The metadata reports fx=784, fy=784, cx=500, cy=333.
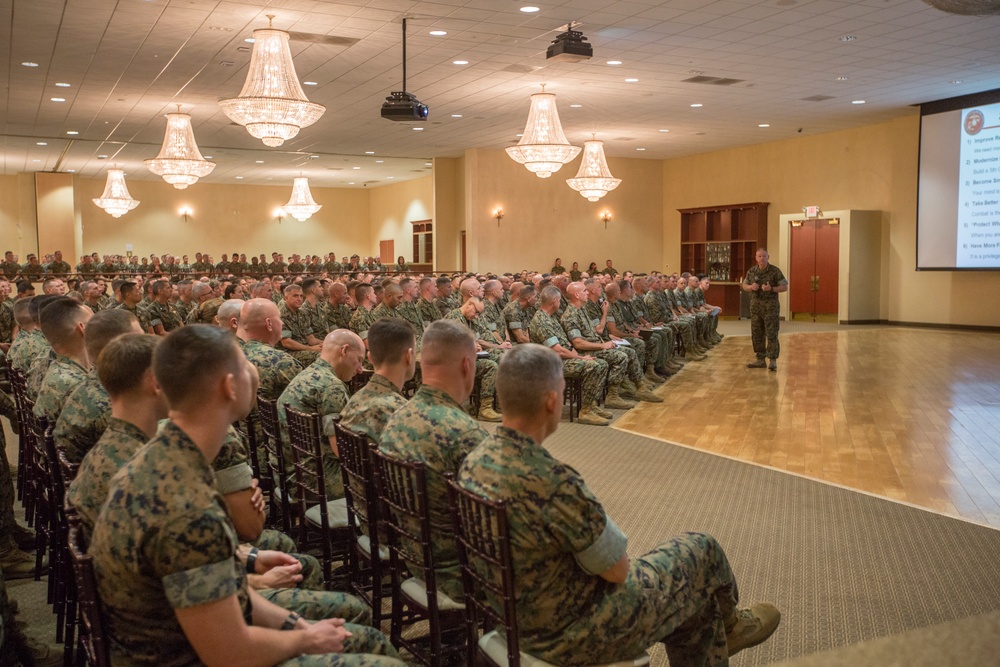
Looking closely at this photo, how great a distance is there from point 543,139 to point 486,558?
10534 millimetres

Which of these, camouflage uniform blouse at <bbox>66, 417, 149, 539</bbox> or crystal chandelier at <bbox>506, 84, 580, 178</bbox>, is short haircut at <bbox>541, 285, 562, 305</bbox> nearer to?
crystal chandelier at <bbox>506, 84, 580, 178</bbox>

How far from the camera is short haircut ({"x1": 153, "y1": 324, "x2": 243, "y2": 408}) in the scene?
1.71 meters

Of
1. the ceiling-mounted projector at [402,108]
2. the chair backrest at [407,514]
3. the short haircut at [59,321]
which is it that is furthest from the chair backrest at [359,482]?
the ceiling-mounted projector at [402,108]

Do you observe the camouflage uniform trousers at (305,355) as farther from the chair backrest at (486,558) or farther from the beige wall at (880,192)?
the beige wall at (880,192)

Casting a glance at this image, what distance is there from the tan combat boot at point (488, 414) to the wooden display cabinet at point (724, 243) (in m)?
13.7

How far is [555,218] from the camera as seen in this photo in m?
21.8

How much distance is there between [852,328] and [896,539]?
13.8 m

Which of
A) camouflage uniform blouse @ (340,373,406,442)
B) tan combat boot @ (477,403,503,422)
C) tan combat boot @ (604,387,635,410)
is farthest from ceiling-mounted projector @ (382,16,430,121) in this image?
camouflage uniform blouse @ (340,373,406,442)

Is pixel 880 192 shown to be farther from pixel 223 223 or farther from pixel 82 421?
pixel 223 223

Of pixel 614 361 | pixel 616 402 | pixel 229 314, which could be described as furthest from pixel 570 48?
pixel 229 314

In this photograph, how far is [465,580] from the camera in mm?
2307

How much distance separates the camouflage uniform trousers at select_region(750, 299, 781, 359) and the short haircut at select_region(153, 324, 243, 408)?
9.94 m

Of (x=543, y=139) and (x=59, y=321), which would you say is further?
(x=543, y=139)

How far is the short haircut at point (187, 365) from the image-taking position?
5.60 feet
